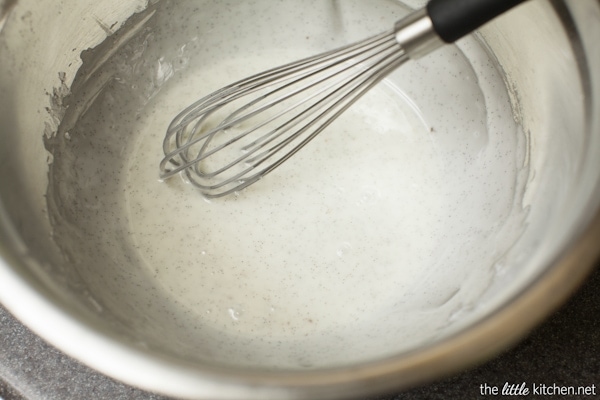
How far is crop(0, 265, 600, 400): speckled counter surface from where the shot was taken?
73 cm

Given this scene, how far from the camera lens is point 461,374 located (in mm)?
737

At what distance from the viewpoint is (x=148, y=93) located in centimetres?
100

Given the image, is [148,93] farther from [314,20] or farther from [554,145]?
[554,145]

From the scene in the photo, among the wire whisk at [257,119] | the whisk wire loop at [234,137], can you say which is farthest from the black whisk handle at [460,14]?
the whisk wire loop at [234,137]

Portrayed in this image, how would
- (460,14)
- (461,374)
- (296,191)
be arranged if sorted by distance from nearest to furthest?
(460,14), (461,374), (296,191)

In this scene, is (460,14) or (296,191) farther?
(296,191)

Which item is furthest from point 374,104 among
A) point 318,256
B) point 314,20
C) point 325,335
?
point 325,335

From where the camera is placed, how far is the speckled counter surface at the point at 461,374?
73 centimetres

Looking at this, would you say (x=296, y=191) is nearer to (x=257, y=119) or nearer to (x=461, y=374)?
(x=257, y=119)

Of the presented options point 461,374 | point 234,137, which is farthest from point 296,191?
point 461,374

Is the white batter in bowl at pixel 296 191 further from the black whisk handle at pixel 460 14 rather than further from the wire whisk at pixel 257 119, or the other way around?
the black whisk handle at pixel 460 14

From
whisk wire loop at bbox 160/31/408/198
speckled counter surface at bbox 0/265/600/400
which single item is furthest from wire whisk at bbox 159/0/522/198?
speckled counter surface at bbox 0/265/600/400

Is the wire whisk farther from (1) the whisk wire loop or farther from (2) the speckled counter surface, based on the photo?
(2) the speckled counter surface

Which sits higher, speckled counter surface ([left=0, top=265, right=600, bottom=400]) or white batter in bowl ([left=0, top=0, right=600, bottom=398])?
white batter in bowl ([left=0, top=0, right=600, bottom=398])
